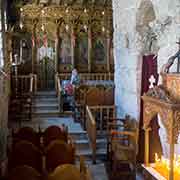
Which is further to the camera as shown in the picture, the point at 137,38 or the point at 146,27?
the point at 137,38

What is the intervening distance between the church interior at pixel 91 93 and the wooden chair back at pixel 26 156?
0.05 feet

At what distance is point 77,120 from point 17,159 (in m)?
5.58

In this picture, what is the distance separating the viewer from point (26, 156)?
552cm

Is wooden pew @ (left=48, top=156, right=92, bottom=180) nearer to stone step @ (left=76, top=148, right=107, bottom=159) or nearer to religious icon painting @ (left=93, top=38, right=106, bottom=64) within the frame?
stone step @ (left=76, top=148, right=107, bottom=159)

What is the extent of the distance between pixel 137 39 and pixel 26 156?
3.85m

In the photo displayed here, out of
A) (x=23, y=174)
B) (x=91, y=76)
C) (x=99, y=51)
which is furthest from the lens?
(x=99, y=51)

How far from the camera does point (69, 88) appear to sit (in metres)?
12.6

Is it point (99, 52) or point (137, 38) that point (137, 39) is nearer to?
point (137, 38)

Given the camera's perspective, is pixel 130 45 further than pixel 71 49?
No

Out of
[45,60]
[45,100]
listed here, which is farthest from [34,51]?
[45,100]

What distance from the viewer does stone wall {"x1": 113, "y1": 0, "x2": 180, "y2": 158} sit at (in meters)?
5.99

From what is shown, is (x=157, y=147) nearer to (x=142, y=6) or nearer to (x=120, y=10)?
(x=142, y=6)

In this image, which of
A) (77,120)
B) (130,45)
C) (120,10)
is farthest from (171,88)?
(77,120)

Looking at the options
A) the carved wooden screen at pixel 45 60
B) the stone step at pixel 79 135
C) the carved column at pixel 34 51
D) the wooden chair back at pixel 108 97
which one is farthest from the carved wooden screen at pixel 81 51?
the stone step at pixel 79 135
